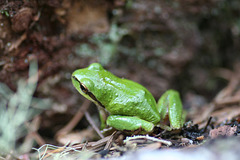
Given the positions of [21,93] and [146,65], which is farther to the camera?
[146,65]

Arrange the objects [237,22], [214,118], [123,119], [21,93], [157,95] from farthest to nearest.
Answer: [237,22], [157,95], [21,93], [214,118], [123,119]

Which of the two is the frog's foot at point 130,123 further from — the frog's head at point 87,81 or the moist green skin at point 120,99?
the frog's head at point 87,81

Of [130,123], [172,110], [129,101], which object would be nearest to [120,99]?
[129,101]

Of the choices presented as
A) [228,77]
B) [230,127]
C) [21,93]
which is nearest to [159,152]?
[230,127]

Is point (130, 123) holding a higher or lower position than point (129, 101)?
lower

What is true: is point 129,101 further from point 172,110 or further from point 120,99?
point 172,110

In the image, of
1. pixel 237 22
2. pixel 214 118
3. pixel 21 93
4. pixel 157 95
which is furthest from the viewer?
pixel 237 22

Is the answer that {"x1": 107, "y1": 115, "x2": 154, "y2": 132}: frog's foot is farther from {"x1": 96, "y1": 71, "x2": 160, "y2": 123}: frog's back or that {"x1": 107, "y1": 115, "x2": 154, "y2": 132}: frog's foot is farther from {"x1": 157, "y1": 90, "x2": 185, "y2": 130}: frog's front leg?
{"x1": 157, "y1": 90, "x2": 185, "y2": 130}: frog's front leg

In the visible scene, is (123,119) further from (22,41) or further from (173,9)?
(173,9)

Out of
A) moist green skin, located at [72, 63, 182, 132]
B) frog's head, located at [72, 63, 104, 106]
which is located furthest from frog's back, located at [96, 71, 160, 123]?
frog's head, located at [72, 63, 104, 106]
